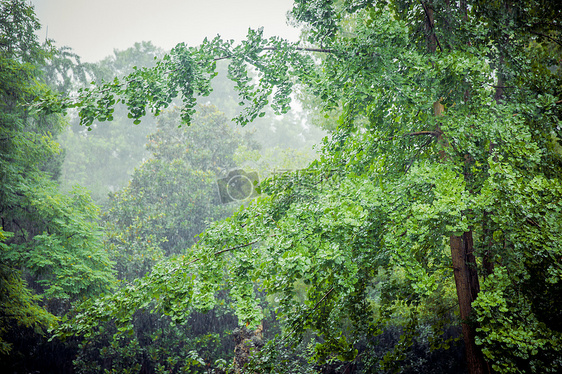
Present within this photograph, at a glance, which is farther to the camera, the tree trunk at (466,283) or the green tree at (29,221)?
the green tree at (29,221)

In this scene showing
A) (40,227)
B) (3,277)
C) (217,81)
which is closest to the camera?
(3,277)

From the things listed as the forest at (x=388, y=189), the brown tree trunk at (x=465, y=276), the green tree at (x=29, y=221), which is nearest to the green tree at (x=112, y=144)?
the green tree at (x=29, y=221)

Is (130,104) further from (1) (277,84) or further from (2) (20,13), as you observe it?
(2) (20,13)

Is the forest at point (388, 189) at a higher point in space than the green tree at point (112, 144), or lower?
lower

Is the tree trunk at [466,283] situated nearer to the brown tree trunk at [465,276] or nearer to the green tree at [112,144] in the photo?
the brown tree trunk at [465,276]

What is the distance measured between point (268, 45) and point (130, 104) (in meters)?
1.95

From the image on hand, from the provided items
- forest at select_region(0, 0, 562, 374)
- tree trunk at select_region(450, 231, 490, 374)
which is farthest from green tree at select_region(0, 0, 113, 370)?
tree trunk at select_region(450, 231, 490, 374)

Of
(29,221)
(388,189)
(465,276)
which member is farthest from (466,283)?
(29,221)

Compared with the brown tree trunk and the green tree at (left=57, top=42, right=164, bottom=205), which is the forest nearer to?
the brown tree trunk

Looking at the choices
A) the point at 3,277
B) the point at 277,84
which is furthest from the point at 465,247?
the point at 3,277

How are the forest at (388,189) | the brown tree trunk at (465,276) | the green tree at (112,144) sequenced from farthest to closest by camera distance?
the green tree at (112,144) → the brown tree trunk at (465,276) → the forest at (388,189)

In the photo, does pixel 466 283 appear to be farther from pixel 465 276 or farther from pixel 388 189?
pixel 388 189

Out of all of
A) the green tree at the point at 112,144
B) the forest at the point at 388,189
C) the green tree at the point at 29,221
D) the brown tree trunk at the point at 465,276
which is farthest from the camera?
the green tree at the point at 112,144

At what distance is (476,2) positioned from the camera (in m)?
4.09
